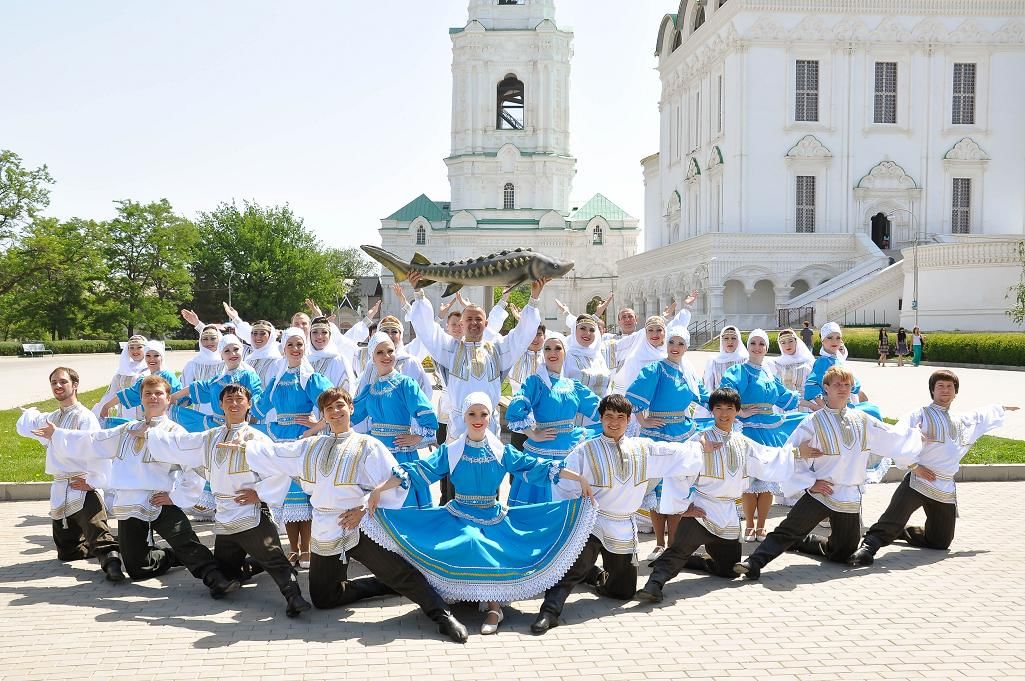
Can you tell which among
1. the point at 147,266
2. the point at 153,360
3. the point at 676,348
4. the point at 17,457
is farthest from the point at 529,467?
the point at 147,266

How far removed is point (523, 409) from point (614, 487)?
4.82ft

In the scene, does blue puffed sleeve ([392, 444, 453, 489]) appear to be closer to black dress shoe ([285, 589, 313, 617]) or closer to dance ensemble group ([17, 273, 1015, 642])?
dance ensemble group ([17, 273, 1015, 642])

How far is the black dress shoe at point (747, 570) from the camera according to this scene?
7.29m

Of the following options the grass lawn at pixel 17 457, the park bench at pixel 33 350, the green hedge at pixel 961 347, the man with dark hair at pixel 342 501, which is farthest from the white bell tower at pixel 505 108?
the man with dark hair at pixel 342 501

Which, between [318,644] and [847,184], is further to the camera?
[847,184]

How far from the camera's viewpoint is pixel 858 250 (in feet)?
155

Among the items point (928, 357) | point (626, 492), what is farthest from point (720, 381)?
point (928, 357)

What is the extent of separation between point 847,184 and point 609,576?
1863 inches

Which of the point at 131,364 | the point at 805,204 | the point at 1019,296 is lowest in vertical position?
the point at 131,364

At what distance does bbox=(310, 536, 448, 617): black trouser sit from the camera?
6262 millimetres

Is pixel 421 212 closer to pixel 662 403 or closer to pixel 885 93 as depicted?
pixel 885 93

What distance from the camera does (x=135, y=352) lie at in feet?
34.1

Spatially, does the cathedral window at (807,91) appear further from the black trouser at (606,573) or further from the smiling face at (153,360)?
the black trouser at (606,573)

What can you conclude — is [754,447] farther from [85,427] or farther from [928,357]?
[928,357]
